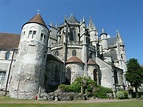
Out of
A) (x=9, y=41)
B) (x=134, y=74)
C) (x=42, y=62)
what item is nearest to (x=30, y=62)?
(x=42, y=62)

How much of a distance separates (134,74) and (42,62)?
2258 centimetres

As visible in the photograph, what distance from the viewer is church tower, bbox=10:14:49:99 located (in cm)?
2069

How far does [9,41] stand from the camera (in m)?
30.0

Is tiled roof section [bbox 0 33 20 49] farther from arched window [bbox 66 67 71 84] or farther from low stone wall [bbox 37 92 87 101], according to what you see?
low stone wall [bbox 37 92 87 101]

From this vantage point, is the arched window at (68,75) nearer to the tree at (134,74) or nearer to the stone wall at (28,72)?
the stone wall at (28,72)

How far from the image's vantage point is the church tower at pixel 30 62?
20688 millimetres

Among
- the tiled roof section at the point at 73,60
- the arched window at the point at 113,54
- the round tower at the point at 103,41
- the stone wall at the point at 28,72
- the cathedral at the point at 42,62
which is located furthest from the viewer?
the round tower at the point at 103,41

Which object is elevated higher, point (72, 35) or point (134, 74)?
point (72, 35)

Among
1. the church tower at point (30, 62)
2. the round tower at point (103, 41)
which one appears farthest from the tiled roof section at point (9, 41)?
the round tower at point (103, 41)

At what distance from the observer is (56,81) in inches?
1093

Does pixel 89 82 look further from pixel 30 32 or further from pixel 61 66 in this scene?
pixel 30 32

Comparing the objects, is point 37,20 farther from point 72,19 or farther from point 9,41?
point 72,19

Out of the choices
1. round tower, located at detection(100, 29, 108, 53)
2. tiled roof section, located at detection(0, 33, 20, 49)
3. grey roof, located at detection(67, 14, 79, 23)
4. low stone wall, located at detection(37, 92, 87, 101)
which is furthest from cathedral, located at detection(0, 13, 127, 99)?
round tower, located at detection(100, 29, 108, 53)

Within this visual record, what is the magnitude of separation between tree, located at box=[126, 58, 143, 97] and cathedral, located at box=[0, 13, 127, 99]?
4352 millimetres
